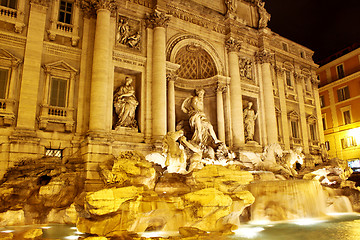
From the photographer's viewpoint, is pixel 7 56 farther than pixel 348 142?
No

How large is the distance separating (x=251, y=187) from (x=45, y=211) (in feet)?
23.2

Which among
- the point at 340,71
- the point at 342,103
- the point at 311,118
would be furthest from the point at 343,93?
the point at 311,118

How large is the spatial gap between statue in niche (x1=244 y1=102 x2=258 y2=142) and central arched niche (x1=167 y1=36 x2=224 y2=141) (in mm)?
2246

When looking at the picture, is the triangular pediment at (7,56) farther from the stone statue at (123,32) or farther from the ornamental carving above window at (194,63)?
the ornamental carving above window at (194,63)

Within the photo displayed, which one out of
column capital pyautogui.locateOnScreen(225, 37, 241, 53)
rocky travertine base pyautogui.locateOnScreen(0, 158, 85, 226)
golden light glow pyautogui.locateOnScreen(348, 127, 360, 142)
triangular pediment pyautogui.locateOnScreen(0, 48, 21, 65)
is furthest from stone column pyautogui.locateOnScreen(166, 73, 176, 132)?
golden light glow pyautogui.locateOnScreen(348, 127, 360, 142)

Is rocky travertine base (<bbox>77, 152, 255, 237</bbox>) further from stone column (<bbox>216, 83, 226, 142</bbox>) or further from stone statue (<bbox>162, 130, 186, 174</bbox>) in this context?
stone column (<bbox>216, 83, 226, 142</bbox>)

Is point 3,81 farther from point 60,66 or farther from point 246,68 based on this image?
point 246,68

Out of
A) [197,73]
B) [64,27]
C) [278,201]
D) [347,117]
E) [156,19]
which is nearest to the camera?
[278,201]

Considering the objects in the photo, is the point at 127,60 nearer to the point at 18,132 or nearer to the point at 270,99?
the point at 18,132

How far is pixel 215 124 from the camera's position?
61.4 ft

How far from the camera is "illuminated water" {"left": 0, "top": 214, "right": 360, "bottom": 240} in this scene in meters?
7.68

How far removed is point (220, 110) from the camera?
1831 cm

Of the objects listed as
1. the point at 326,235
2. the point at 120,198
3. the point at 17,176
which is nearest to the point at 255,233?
the point at 326,235

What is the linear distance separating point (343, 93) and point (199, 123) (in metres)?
19.6
